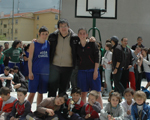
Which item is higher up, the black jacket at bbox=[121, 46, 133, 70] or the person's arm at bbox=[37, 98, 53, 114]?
the black jacket at bbox=[121, 46, 133, 70]

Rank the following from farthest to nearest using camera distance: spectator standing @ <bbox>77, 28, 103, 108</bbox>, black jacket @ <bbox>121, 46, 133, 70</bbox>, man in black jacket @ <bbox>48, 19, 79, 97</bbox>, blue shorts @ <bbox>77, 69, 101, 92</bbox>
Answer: black jacket @ <bbox>121, 46, 133, 70</bbox>
blue shorts @ <bbox>77, 69, 101, 92</bbox>
spectator standing @ <bbox>77, 28, 103, 108</bbox>
man in black jacket @ <bbox>48, 19, 79, 97</bbox>

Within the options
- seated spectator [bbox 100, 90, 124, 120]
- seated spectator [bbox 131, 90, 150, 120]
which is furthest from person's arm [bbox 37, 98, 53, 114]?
seated spectator [bbox 131, 90, 150, 120]

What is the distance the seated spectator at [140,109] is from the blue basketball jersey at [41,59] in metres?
1.71

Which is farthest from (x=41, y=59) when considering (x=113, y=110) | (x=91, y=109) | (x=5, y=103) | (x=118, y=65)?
(x=118, y=65)

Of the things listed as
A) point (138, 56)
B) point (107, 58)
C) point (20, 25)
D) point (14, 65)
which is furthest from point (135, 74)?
point (20, 25)

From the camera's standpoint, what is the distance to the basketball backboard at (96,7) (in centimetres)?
682

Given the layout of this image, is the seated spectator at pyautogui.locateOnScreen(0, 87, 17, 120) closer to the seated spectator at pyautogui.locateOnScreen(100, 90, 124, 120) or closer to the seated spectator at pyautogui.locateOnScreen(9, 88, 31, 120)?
the seated spectator at pyautogui.locateOnScreen(9, 88, 31, 120)

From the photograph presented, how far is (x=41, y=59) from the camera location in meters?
3.98

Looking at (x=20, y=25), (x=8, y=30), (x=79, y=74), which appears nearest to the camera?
(x=79, y=74)

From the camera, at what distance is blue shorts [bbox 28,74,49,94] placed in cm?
399

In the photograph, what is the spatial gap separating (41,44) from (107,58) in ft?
9.00

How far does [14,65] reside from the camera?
760 cm

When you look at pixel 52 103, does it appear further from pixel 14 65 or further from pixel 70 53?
pixel 14 65

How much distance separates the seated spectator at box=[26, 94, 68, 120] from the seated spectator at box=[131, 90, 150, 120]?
1251 millimetres
